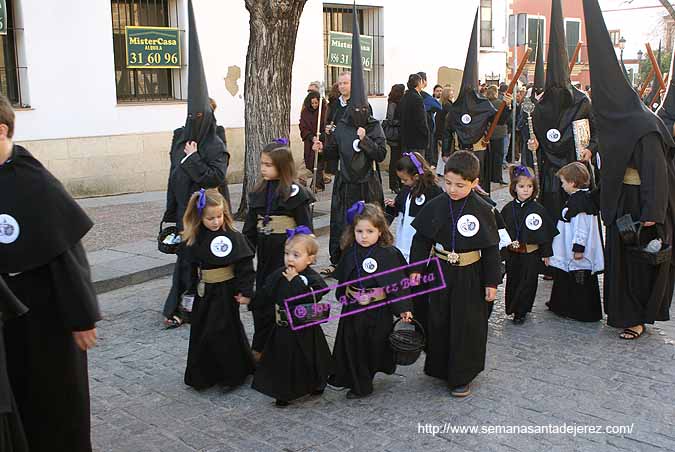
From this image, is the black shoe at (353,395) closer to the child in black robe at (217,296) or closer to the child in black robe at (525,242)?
the child in black robe at (217,296)

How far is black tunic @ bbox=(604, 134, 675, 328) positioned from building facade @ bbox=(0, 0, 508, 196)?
30.0ft

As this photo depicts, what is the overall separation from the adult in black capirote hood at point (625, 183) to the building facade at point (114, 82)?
347 inches

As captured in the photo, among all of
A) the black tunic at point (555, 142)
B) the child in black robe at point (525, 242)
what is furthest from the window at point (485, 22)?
the child in black robe at point (525, 242)

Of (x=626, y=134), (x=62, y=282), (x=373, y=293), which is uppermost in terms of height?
(x=626, y=134)

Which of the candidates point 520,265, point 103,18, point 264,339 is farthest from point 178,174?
point 103,18

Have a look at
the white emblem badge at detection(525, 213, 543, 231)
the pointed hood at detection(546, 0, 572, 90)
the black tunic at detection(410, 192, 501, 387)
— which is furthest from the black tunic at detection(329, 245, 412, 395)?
the pointed hood at detection(546, 0, 572, 90)

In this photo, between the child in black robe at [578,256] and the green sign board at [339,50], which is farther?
the green sign board at [339,50]

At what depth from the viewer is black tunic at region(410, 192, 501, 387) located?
194 inches

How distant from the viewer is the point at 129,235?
9.82 meters

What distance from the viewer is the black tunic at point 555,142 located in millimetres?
7746

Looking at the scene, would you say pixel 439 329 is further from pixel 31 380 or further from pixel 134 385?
pixel 31 380

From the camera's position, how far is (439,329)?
502 centimetres

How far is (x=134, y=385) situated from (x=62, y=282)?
1.99m

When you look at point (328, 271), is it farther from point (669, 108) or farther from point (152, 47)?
point (152, 47)
